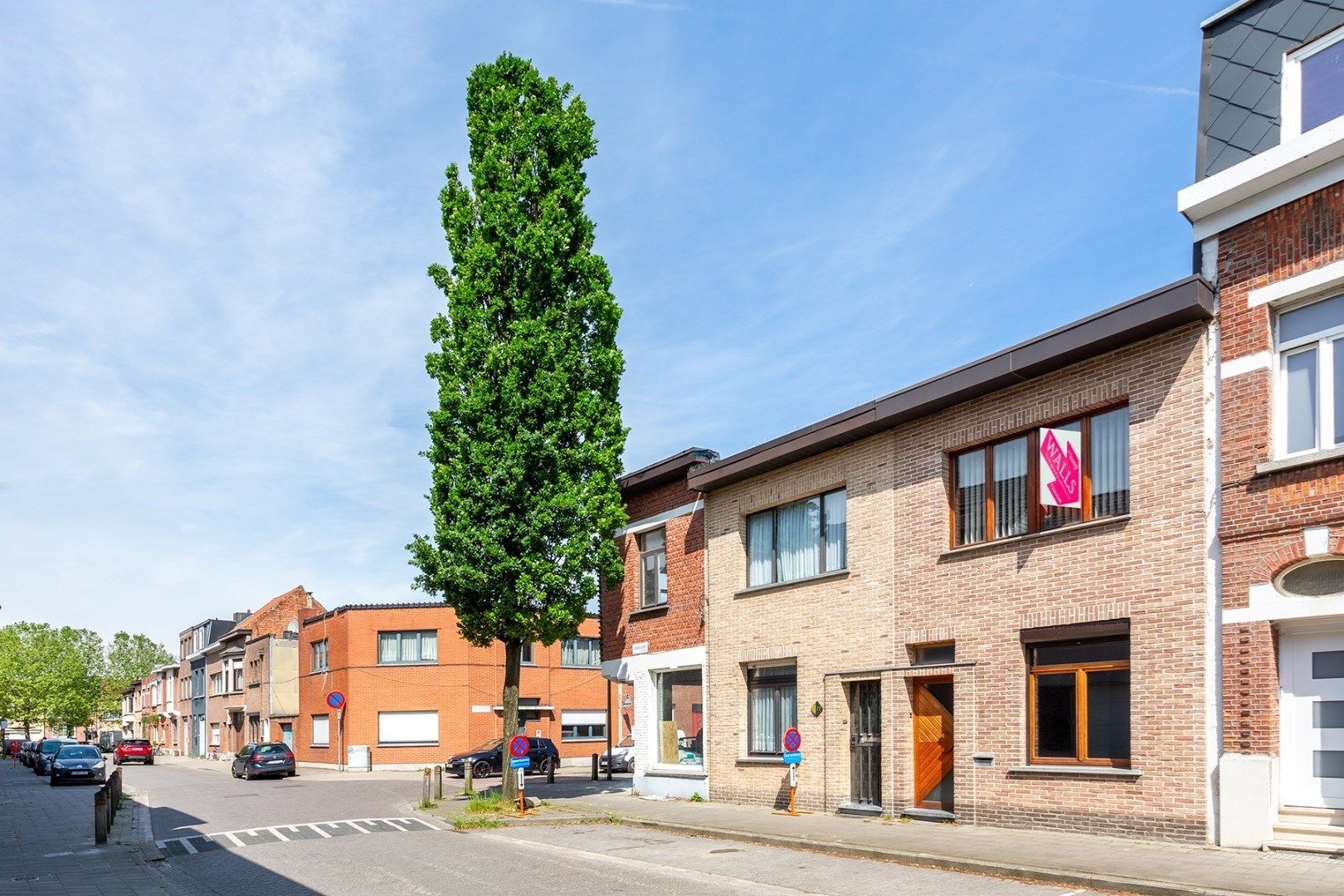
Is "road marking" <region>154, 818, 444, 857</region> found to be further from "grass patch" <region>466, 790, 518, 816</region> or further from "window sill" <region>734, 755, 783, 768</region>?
"window sill" <region>734, 755, 783, 768</region>

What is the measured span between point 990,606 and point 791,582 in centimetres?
501

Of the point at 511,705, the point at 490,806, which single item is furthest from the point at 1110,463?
the point at 511,705

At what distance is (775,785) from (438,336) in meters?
11.1

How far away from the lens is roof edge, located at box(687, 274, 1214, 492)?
13.9 m

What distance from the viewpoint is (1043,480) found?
15336mm

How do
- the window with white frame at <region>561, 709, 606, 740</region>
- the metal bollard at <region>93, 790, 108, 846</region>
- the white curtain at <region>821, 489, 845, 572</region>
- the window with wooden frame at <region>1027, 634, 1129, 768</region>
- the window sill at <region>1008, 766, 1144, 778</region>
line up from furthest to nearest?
the window with white frame at <region>561, 709, 606, 740</region> → the metal bollard at <region>93, 790, 108, 846</region> → the white curtain at <region>821, 489, 845, 572</region> → the window with wooden frame at <region>1027, 634, 1129, 768</region> → the window sill at <region>1008, 766, 1144, 778</region>

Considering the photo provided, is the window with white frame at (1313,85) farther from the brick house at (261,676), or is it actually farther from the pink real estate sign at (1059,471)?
the brick house at (261,676)

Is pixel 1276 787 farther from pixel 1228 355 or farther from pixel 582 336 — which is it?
pixel 582 336

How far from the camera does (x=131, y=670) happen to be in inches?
5748

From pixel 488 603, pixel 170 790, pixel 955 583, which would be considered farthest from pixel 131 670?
pixel 955 583

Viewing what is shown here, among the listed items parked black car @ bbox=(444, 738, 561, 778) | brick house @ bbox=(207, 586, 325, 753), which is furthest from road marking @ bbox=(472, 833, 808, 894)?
brick house @ bbox=(207, 586, 325, 753)

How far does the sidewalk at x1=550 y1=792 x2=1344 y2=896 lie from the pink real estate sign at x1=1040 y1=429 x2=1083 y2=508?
4180 millimetres

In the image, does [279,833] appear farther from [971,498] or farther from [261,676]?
[261,676]

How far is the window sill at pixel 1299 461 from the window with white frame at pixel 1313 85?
365 cm
